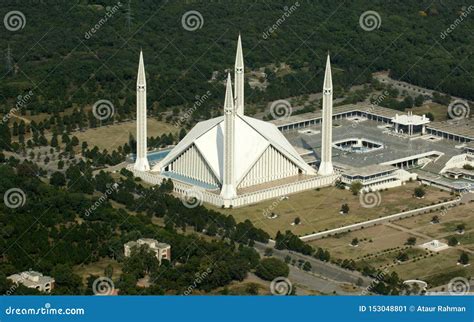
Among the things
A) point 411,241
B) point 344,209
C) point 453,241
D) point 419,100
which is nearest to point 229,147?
point 344,209

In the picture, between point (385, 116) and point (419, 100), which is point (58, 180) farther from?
point (419, 100)

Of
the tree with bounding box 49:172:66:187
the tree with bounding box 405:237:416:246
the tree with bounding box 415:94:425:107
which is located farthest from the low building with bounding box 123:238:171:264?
the tree with bounding box 415:94:425:107

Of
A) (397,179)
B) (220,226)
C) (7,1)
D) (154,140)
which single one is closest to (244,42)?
(7,1)

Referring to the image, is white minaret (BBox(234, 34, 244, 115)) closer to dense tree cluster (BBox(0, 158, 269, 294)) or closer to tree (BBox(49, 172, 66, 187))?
dense tree cluster (BBox(0, 158, 269, 294))

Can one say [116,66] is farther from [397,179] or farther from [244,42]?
[397,179]

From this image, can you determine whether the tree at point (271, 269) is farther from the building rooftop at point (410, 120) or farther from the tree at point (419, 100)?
the tree at point (419, 100)

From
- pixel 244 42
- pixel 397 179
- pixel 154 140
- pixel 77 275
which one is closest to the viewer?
pixel 77 275
